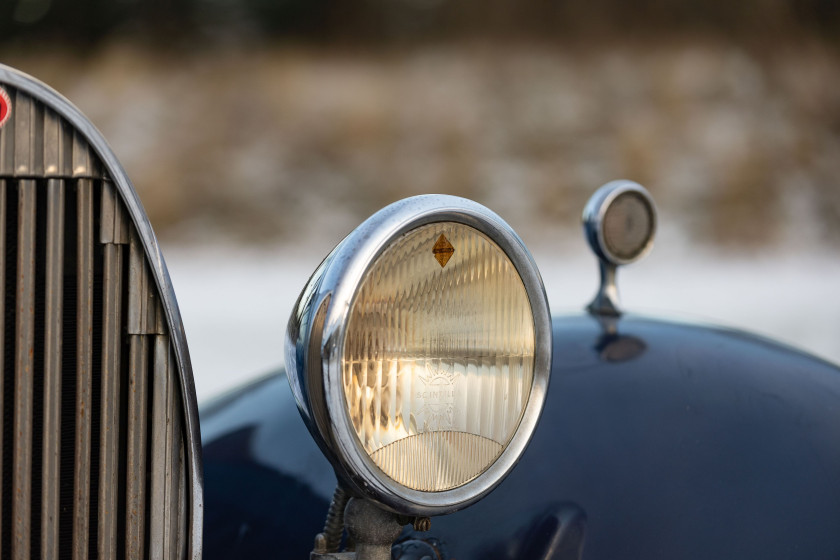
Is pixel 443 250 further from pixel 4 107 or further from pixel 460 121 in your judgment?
pixel 460 121

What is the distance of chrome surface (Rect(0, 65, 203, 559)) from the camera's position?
2.27ft

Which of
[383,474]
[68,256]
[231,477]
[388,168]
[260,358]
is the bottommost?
[260,358]

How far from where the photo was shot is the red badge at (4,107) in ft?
2.21

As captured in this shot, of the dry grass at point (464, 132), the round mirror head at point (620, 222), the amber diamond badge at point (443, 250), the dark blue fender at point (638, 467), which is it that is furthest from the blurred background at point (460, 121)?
the amber diamond badge at point (443, 250)

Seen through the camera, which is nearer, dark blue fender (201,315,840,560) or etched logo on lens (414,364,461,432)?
etched logo on lens (414,364,461,432)

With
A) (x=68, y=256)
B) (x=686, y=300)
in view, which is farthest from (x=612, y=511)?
(x=686, y=300)

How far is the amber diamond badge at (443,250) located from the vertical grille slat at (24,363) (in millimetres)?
307

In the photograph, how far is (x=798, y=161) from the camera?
991cm

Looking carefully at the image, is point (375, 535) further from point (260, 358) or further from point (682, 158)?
point (682, 158)

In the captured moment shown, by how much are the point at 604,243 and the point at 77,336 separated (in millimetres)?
818

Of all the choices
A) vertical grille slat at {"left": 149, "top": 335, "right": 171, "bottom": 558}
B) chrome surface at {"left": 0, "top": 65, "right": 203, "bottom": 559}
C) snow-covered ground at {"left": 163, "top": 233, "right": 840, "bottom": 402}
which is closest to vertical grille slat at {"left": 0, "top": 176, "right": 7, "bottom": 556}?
chrome surface at {"left": 0, "top": 65, "right": 203, "bottom": 559}

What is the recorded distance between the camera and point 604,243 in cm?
132

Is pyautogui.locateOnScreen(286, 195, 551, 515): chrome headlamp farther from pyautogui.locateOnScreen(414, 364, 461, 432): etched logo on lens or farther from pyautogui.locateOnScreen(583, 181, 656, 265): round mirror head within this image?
pyautogui.locateOnScreen(583, 181, 656, 265): round mirror head

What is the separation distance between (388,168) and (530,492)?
860cm
